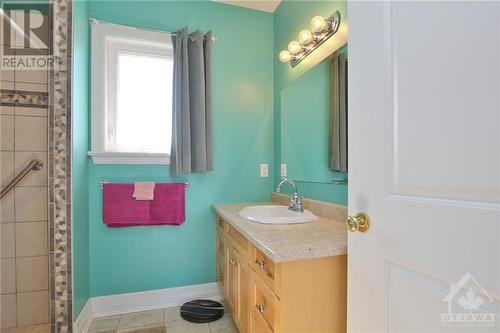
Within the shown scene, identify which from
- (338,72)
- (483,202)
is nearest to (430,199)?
(483,202)

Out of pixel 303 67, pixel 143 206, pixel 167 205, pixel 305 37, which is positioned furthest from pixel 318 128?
pixel 143 206

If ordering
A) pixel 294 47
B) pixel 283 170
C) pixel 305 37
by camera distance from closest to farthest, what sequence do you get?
pixel 305 37 → pixel 294 47 → pixel 283 170

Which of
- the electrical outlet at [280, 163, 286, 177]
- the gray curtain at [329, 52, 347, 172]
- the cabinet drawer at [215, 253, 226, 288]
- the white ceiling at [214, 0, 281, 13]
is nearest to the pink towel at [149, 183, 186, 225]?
the cabinet drawer at [215, 253, 226, 288]

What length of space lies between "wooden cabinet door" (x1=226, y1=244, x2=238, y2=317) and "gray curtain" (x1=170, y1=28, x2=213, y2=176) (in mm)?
659

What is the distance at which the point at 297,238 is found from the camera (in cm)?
104

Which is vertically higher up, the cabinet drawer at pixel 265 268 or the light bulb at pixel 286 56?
the light bulb at pixel 286 56

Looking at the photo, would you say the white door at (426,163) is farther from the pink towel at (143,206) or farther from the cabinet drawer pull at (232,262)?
the pink towel at (143,206)

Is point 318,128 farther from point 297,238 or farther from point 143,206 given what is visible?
point 143,206

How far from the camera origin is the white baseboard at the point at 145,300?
1.83 m

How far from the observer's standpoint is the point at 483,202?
472 mm

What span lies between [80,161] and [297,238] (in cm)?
151

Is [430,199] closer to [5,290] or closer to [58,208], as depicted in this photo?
[58,208]

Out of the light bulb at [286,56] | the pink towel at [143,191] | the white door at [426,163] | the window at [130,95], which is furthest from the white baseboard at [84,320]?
the light bulb at [286,56]

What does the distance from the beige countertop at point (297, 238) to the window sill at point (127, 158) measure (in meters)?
0.87
